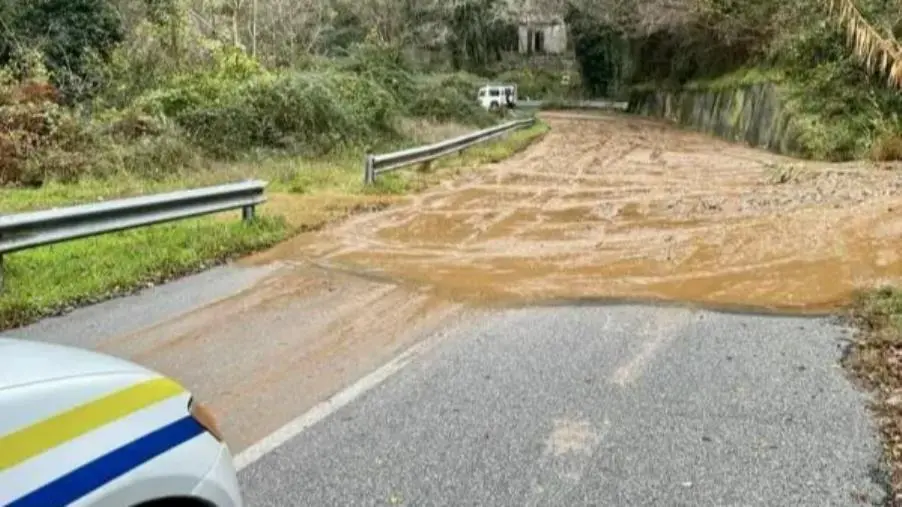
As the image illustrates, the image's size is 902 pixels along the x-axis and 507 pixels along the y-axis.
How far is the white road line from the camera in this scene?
15.9 ft

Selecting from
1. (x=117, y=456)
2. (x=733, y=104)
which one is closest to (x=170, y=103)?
(x=117, y=456)

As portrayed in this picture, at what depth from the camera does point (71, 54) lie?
2716 centimetres

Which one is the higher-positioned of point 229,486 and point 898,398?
point 229,486

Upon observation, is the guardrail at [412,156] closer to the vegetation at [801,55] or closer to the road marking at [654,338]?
the vegetation at [801,55]

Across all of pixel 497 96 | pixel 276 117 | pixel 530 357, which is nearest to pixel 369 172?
pixel 276 117

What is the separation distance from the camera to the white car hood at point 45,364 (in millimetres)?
2465

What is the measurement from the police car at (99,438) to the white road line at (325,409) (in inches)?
78.8

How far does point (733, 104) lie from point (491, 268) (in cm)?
2906

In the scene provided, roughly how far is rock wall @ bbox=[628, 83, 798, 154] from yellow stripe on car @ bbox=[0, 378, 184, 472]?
26.3 m

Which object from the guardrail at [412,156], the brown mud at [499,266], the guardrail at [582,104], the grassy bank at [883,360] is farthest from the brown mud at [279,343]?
the guardrail at [582,104]

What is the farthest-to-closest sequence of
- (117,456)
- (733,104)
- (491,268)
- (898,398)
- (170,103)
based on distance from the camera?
(733,104) < (170,103) < (491,268) < (898,398) < (117,456)

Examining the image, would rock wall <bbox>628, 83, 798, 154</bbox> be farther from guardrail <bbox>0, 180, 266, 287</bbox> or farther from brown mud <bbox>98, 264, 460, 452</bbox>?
brown mud <bbox>98, 264, 460, 452</bbox>

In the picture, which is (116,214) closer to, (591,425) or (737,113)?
(591,425)

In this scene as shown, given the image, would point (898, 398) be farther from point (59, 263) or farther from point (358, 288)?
point (59, 263)
